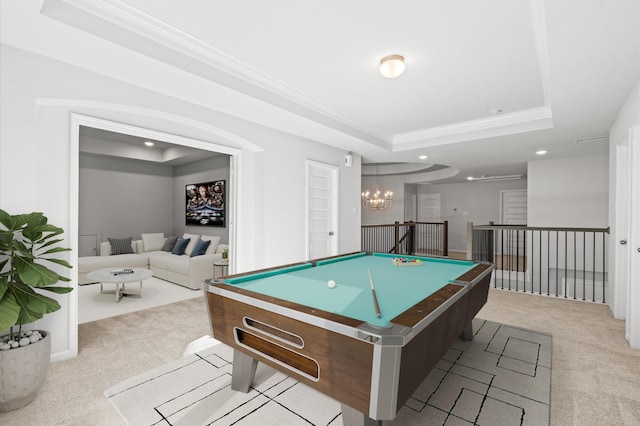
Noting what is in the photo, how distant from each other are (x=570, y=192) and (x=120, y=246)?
355 inches

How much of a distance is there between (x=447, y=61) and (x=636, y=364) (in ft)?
9.69

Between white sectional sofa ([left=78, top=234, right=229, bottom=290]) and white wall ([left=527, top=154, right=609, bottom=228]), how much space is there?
626 centimetres

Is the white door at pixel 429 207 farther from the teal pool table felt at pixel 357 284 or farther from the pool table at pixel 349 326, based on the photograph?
the pool table at pixel 349 326

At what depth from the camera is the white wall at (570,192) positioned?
5605 millimetres

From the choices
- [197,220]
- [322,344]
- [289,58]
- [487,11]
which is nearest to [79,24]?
[289,58]

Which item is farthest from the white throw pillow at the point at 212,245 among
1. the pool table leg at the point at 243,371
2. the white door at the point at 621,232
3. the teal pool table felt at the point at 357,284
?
the white door at the point at 621,232

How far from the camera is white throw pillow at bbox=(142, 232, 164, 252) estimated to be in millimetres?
6848

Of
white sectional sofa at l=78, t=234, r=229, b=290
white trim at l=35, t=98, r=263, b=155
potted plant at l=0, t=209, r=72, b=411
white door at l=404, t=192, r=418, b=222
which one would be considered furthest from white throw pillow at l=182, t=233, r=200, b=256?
white door at l=404, t=192, r=418, b=222

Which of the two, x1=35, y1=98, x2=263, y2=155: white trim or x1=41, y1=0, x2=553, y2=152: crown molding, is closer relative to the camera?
x1=41, y1=0, x2=553, y2=152: crown molding

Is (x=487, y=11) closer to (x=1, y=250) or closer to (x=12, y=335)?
(x=1, y=250)

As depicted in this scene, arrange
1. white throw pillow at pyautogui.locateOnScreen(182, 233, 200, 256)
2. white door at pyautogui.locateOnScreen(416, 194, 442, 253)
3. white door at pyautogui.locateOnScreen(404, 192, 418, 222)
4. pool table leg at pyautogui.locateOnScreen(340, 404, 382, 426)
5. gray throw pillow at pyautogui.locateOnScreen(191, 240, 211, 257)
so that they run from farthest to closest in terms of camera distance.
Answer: white door at pyautogui.locateOnScreen(416, 194, 442, 253)
white door at pyautogui.locateOnScreen(404, 192, 418, 222)
white throw pillow at pyautogui.locateOnScreen(182, 233, 200, 256)
gray throw pillow at pyautogui.locateOnScreen(191, 240, 211, 257)
pool table leg at pyautogui.locateOnScreen(340, 404, 382, 426)

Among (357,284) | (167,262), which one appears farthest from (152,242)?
(357,284)

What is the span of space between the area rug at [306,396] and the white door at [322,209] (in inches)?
96.8

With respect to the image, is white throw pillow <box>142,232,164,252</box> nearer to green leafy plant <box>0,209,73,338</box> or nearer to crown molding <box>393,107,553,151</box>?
green leafy plant <box>0,209,73,338</box>
